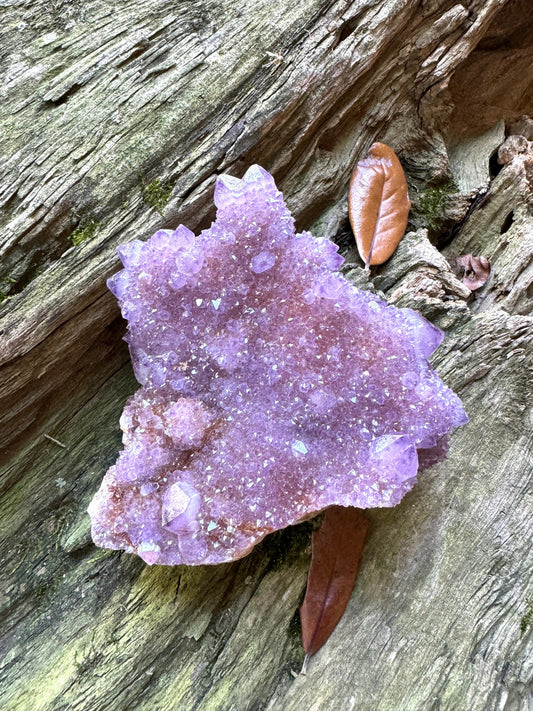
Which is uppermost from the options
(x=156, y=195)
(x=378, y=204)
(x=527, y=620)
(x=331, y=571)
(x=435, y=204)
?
(x=156, y=195)

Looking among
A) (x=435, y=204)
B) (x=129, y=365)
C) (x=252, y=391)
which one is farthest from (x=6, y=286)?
(x=435, y=204)

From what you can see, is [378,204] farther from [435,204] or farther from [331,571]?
[331,571]

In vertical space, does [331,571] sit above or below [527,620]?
above

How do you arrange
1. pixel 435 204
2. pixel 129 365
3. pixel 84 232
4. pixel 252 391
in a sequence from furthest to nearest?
pixel 435 204 < pixel 129 365 < pixel 84 232 < pixel 252 391

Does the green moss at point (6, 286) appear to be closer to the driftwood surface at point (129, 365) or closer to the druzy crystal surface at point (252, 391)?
the driftwood surface at point (129, 365)

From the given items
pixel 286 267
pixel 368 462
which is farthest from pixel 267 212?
pixel 368 462

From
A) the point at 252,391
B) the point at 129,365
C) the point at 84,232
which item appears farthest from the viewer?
the point at 129,365
